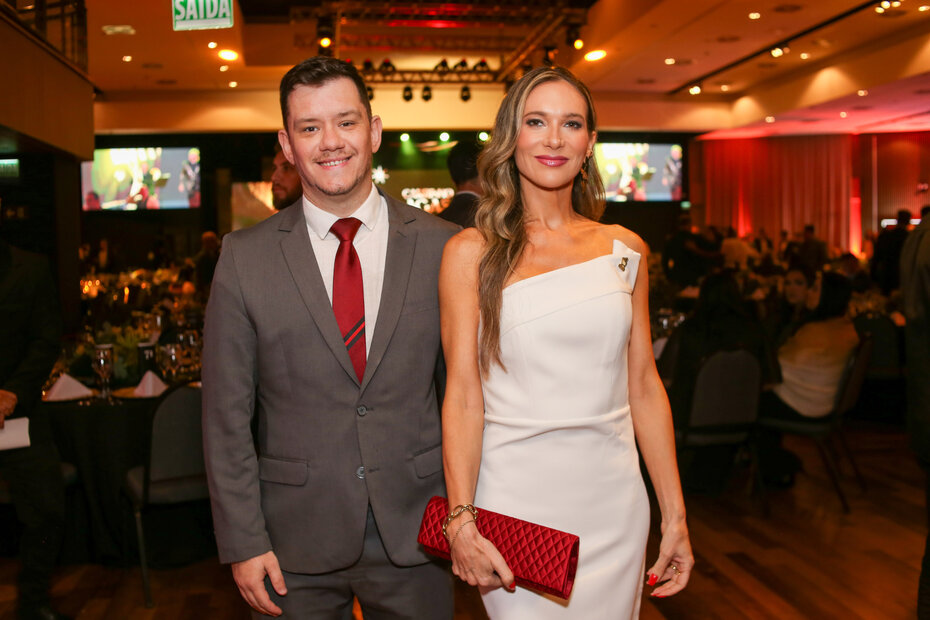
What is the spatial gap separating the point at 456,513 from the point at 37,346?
239 cm

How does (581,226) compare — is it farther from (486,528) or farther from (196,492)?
(196,492)

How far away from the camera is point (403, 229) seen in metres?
1.94

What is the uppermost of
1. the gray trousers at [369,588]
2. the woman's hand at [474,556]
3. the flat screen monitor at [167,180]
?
the flat screen monitor at [167,180]

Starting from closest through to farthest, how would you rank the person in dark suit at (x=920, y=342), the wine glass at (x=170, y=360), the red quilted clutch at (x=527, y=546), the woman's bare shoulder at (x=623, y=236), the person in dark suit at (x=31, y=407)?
the red quilted clutch at (x=527, y=546) < the woman's bare shoulder at (x=623, y=236) < the person in dark suit at (x=920, y=342) < the person in dark suit at (x=31, y=407) < the wine glass at (x=170, y=360)

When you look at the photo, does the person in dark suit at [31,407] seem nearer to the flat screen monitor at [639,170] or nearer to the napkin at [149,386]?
the napkin at [149,386]

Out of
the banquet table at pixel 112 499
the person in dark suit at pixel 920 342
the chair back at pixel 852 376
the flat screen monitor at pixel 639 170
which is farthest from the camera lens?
the flat screen monitor at pixel 639 170

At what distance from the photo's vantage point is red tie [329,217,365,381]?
1.85m

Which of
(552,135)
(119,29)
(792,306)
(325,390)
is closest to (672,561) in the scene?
(325,390)

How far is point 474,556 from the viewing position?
1.73 m

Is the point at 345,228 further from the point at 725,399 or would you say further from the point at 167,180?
the point at 167,180

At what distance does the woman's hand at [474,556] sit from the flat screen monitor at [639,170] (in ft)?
51.4

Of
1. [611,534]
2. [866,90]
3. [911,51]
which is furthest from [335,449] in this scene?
[866,90]

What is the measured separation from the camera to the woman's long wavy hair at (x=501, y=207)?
1.83 metres

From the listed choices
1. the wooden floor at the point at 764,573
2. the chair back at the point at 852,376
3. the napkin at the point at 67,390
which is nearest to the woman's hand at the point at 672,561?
the wooden floor at the point at 764,573
